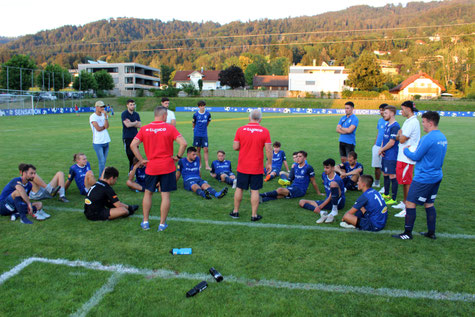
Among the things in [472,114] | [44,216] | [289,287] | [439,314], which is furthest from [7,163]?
[472,114]

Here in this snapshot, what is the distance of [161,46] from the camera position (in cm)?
16762

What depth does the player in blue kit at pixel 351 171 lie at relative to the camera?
811cm

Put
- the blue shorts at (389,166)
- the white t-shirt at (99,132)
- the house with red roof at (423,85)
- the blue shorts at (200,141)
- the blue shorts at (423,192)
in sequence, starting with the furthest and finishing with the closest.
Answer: the house with red roof at (423,85), the blue shorts at (200,141), the white t-shirt at (99,132), the blue shorts at (389,166), the blue shorts at (423,192)

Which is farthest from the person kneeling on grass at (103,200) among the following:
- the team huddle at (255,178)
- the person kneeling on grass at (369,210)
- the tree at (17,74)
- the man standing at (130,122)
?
the tree at (17,74)

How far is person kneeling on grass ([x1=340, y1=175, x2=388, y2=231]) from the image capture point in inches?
220

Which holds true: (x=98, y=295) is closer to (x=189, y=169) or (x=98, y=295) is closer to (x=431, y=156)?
(x=189, y=169)

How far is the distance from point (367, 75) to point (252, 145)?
231 feet

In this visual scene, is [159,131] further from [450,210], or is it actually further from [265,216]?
[450,210]

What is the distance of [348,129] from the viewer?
854cm

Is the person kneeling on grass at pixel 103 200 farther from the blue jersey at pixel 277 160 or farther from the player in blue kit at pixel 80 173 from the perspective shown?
the blue jersey at pixel 277 160

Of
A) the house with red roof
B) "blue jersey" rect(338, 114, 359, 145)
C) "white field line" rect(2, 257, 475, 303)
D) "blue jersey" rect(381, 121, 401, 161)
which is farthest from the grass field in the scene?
the house with red roof

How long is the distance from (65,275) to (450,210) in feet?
24.8

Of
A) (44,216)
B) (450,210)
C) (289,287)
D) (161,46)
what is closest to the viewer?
(289,287)

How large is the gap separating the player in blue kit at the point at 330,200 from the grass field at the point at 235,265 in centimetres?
20
